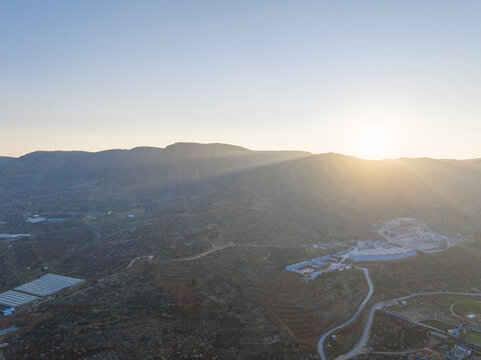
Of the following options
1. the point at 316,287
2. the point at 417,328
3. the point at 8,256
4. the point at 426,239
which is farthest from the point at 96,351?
the point at 426,239

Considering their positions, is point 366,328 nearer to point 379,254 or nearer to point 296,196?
point 379,254

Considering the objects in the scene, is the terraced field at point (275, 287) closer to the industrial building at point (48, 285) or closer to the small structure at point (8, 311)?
the industrial building at point (48, 285)

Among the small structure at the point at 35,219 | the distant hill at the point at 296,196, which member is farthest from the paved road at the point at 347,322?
the small structure at the point at 35,219

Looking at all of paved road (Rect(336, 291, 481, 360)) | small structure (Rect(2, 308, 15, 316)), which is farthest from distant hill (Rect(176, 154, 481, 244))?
small structure (Rect(2, 308, 15, 316))

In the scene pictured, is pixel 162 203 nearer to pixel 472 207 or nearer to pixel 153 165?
pixel 153 165

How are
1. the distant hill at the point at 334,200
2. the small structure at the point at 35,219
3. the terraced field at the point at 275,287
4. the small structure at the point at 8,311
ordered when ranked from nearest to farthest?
the terraced field at the point at 275,287
the small structure at the point at 8,311
the distant hill at the point at 334,200
the small structure at the point at 35,219

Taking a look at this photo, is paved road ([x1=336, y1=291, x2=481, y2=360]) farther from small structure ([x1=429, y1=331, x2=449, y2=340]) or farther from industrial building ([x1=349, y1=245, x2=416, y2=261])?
industrial building ([x1=349, y1=245, x2=416, y2=261])
